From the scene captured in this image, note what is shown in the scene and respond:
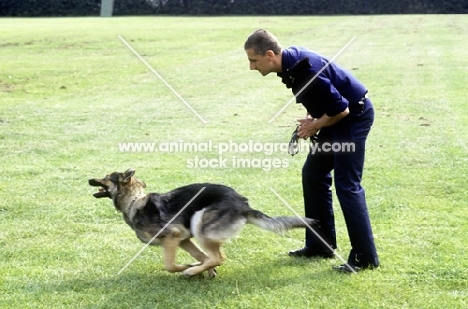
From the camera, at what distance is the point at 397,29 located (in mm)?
33094

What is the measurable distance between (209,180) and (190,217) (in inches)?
123

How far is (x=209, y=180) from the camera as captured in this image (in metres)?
8.38

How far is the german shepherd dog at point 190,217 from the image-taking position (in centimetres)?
516

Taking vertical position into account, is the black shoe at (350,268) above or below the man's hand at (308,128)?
below

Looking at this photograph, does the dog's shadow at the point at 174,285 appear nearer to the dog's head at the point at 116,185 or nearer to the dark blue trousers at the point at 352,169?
the dark blue trousers at the point at 352,169

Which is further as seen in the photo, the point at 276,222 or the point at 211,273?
the point at 211,273

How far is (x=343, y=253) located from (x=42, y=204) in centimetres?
340

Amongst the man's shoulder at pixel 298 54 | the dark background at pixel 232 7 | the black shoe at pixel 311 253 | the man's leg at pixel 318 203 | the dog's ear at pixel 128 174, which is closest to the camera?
the man's shoulder at pixel 298 54

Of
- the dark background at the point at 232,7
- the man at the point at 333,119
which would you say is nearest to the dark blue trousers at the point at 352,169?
the man at the point at 333,119

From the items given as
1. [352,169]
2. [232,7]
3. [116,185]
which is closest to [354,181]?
[352,169]

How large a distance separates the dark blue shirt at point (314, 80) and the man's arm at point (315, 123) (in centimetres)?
4

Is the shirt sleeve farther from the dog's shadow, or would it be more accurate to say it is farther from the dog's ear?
the dog's ear

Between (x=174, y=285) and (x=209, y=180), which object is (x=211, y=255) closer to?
(x=174, y=285)

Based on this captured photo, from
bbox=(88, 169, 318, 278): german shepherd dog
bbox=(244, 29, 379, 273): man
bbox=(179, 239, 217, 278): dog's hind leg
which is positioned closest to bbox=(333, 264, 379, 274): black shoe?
bbox=(244, 29, 379, 273): man
